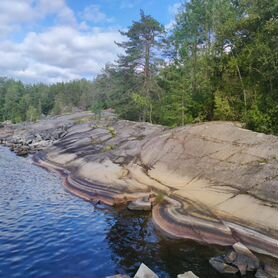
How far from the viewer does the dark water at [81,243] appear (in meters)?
11.3

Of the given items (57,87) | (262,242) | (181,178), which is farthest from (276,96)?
(57,87)

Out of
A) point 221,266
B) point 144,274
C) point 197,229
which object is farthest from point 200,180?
point 144,274

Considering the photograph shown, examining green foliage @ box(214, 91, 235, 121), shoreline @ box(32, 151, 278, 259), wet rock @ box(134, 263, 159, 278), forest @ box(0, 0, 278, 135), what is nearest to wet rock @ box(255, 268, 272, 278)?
shoreline @ box(32, 151, 278, 259)

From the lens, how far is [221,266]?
11164 mm

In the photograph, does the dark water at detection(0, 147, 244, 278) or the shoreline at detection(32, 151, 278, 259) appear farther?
the shoreline at detection(32, 151, 278, 259)

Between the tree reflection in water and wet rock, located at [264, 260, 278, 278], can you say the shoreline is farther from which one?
wet rock, located at [264, 260, 278, 278]

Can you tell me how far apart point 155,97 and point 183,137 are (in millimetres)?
22280

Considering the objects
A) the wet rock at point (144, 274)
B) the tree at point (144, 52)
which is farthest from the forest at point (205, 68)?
the wet rock at point (144, 274)

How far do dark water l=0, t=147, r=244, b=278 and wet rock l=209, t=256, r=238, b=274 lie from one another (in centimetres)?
23

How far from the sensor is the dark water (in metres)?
11.3

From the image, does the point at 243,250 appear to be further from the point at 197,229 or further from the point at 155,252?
the point at 155,252

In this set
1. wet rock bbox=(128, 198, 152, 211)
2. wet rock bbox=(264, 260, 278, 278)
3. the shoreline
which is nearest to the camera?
wet rock bbox=(264, 260, 278, 278)

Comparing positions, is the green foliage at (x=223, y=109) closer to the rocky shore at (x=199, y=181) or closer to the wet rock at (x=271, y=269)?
the rocky shore at (x=199, y=181)

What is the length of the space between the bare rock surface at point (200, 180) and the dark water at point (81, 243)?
1251mm
